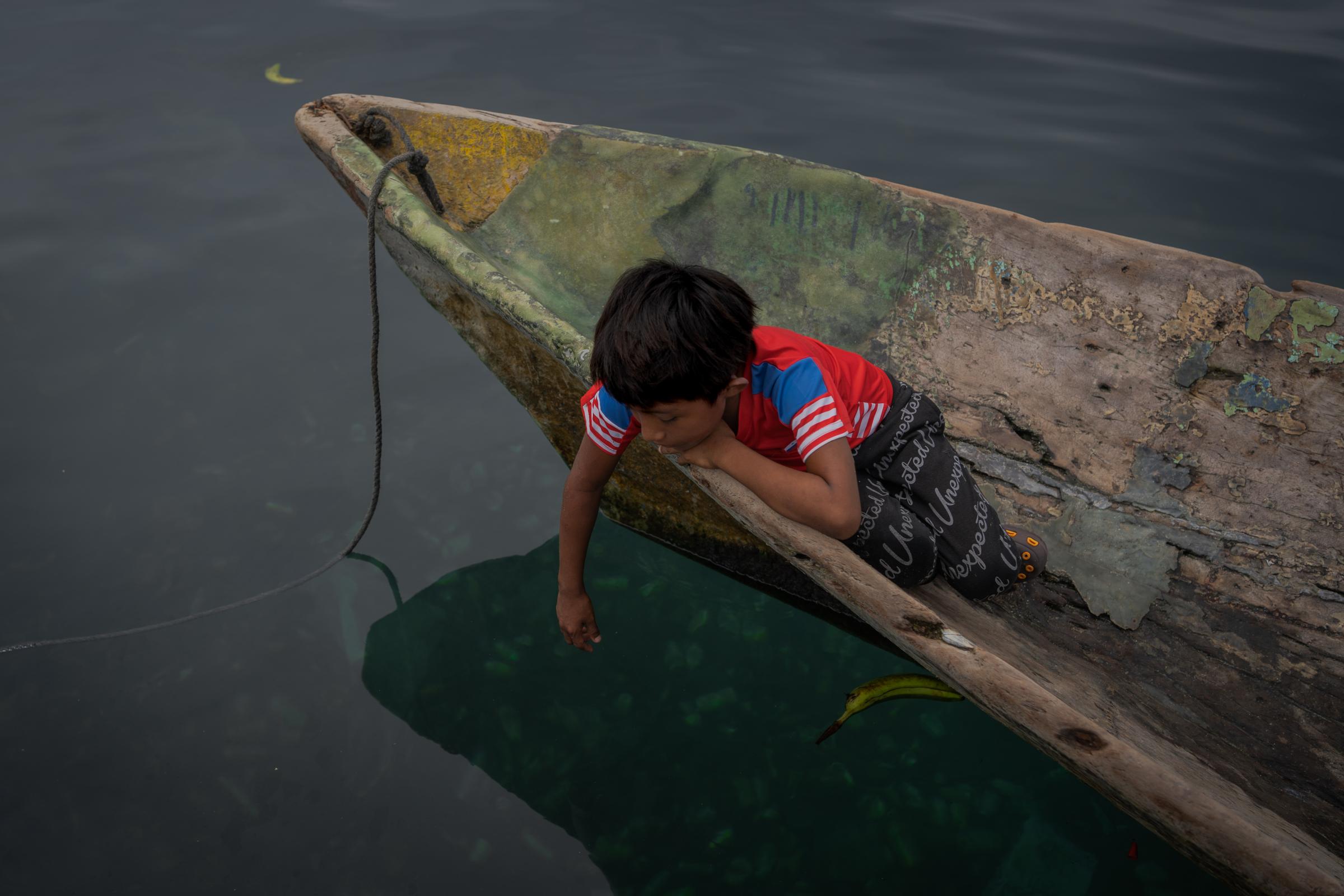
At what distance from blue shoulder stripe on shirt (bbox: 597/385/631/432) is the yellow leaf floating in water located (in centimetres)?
413

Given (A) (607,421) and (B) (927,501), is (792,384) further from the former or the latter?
(B) (927,501)

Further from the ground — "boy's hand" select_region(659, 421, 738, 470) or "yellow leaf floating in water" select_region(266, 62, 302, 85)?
"boy's hand" select_region(659, 421, 738, 470)

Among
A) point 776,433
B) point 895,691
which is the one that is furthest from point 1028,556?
point 776,433

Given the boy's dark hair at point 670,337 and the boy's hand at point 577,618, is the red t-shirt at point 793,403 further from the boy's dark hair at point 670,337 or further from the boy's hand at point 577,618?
the boy's hand at point 577,618

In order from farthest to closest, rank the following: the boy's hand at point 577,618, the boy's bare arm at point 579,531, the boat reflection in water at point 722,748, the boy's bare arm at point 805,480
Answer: the boat reflection in water at point 722,748 < the boy's hand at point 577,618 < the boy's bare arm at point 579,531 < the boy's bare arm at point 805,480

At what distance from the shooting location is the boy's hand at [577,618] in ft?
5.85

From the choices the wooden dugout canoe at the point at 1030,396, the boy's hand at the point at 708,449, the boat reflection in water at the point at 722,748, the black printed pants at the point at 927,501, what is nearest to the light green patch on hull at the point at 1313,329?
the wooden dugout canoe at the point at 1030,396

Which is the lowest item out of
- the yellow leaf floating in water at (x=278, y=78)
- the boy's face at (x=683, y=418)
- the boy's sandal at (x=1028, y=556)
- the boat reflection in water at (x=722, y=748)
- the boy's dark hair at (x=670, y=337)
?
the boat reflection in water at (x=722, y=748)

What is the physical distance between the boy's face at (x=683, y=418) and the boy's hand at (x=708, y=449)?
2 centimetres

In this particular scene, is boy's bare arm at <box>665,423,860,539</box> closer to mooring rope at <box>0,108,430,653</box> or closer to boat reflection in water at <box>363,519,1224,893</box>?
boat reflection in water at <box>363,519,1224,893</box>

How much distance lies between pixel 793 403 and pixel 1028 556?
0.82 metres

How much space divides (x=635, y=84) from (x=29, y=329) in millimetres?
3279

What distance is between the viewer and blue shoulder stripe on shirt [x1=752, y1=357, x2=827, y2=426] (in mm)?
1369

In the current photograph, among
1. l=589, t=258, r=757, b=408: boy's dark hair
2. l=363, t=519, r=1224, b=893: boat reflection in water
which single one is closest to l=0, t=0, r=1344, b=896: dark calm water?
l=363, t=519, r=1224, b=893: boat reflection in water
